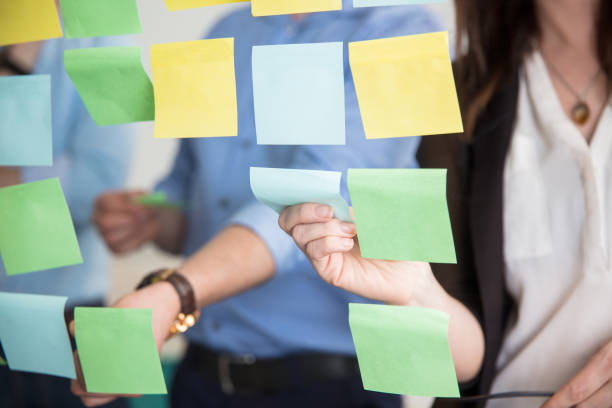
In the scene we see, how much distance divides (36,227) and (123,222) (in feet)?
1.40

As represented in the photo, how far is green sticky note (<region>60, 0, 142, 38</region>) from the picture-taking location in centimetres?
39

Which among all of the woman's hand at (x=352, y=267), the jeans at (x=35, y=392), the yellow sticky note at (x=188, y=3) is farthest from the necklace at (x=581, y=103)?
the jeans at (x=35, y=392)

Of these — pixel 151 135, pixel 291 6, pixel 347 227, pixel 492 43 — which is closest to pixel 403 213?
pixel 347 227

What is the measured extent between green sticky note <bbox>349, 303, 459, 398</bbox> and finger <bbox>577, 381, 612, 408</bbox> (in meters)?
0.12

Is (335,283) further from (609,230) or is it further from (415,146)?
(609,230)

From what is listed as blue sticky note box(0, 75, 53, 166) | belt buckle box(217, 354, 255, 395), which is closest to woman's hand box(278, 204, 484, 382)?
blue sticky note box(0, 75, 53, 166)

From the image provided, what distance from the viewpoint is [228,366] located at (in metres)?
0.72

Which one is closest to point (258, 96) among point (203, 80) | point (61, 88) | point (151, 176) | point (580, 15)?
point (203, 80)

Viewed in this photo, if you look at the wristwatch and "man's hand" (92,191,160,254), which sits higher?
the wristwatch

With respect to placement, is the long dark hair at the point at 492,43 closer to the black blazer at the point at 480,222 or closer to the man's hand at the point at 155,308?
the black blazer at the point at 480,222

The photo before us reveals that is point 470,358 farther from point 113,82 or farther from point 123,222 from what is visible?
point 123,222

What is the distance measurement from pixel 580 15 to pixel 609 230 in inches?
9.5

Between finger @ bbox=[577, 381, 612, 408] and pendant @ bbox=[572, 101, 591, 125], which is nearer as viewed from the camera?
finger @ bbox=[577, 381, 612, 408]

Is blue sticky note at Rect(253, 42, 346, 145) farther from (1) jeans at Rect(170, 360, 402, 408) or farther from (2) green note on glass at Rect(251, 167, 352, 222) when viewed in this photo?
(1) jeans at Rect(170, 360, 402, 408)
